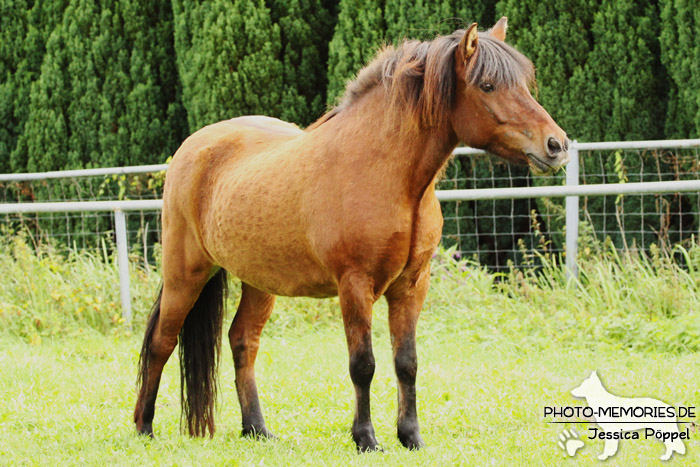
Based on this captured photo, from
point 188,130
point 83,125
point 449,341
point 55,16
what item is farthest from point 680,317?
point 55,16

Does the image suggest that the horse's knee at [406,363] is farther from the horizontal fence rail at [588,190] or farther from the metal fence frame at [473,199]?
the metal fence frame at [473,199]

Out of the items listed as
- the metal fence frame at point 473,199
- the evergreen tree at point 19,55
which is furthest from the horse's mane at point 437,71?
the evergreen tree at point 19,55

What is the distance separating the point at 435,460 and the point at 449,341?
268 cm

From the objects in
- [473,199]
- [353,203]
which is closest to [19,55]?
[473,199]

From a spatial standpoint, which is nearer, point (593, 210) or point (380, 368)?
point (380, 368)

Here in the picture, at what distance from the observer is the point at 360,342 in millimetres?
3855

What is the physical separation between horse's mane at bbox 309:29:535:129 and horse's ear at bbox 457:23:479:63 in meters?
0.03

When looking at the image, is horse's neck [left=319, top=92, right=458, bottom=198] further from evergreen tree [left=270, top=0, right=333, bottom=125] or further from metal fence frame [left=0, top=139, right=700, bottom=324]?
evergreen tree [left=270, top=0, right=333, bottom=125]

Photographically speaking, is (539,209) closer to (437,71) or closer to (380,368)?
(380,368)

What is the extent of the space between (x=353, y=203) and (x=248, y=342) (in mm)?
1296

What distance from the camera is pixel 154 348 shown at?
4.67 meters

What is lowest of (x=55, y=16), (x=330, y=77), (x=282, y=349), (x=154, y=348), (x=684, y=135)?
(x=282, y=349)

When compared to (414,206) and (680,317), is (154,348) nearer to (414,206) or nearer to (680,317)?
(414,206)

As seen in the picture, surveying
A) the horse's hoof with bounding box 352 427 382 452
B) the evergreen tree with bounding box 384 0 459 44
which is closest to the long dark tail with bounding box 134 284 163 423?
the horse's hoof with bounding box 352 427 382 452
